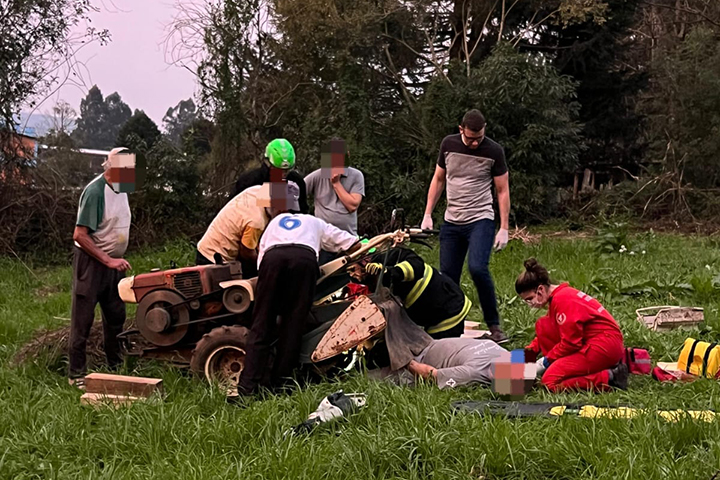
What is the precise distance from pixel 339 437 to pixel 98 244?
87.3 inches

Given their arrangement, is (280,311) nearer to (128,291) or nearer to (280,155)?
(280,155)

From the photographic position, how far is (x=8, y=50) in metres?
9.92

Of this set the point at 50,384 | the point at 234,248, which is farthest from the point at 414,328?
the point at 50,384

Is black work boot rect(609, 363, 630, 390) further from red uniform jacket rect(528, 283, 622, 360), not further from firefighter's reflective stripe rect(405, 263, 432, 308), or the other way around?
firefighter's reflective stripe rect(405, 263, 432, 308)

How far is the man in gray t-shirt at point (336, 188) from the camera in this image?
5457 mm

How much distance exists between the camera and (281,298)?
3.95 meters

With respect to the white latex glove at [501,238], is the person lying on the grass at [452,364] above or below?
below

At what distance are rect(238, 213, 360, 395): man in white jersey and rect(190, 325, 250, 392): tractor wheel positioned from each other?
0.71ft

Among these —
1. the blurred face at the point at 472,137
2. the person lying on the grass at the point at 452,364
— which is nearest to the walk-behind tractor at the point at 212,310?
the person lying on the grass at the point at 452,364

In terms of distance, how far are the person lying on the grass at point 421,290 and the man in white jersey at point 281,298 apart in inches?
18.1

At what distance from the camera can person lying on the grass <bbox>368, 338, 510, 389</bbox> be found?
12.7 feet

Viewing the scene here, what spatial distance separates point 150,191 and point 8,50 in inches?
113

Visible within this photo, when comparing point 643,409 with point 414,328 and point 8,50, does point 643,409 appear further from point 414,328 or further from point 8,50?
point 8,50

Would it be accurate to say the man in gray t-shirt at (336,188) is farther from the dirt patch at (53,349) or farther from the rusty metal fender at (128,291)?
the dirt patch at (53,349)
